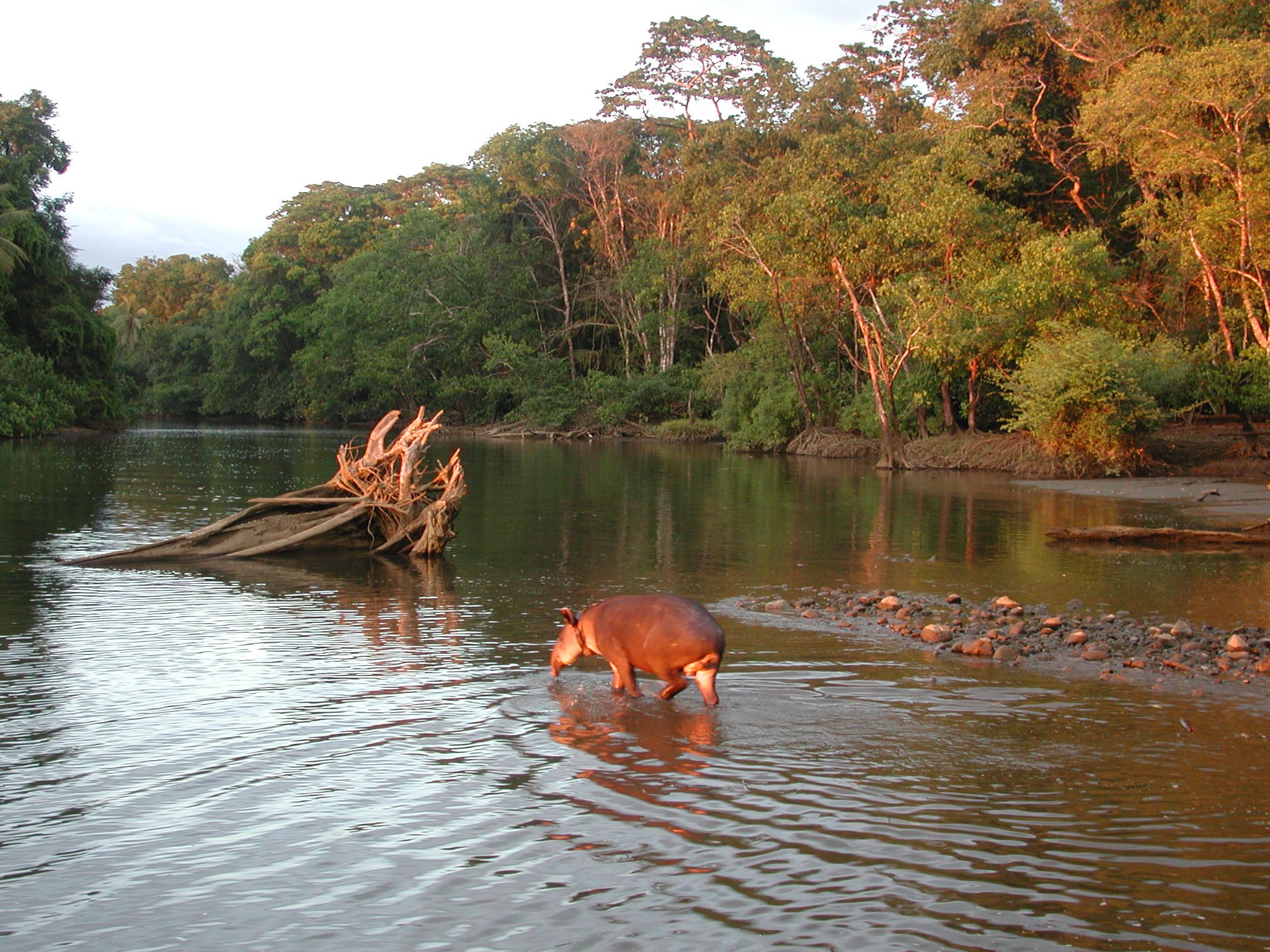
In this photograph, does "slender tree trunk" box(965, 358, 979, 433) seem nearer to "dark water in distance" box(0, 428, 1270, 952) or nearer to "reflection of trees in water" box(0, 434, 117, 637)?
"dark water in distance" box(0, 428, 1270, 952)

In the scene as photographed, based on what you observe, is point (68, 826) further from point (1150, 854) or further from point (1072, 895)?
point (1150, 854)

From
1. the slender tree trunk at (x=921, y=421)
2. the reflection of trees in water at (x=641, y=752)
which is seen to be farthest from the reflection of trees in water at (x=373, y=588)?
the slender tree trunk at (x=921, y=421)

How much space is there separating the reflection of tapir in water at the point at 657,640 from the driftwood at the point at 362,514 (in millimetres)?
9293

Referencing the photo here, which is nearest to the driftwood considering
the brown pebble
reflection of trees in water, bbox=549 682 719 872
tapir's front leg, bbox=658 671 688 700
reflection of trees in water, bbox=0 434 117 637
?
reflection of trees in water, bbox=0 434 117 637

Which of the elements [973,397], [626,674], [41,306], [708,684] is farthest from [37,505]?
[41,306]

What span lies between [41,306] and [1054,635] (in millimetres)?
52246

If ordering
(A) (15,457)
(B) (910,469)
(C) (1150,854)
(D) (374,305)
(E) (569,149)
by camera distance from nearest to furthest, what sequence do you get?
(C) (1150,854) < (A) (15,457) < (B) (910,469) < (E) (569,149) < (D) (374,305)

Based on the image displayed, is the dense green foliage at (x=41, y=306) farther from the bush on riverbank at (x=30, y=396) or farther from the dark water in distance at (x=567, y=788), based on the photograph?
the dark water in distance at (x=567, y=788)

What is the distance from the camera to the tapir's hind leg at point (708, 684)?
7.79 m

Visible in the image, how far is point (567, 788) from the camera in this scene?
6711mm

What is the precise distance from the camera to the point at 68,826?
19.9 ft

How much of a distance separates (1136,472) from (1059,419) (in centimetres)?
306

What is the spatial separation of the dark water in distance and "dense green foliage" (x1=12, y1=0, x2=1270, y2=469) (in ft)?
73.8

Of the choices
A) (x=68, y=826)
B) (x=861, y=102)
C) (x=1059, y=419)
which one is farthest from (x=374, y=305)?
(x=68, y=826)
